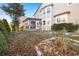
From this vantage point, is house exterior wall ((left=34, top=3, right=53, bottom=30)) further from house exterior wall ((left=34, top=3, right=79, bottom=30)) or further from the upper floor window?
the upper floor window

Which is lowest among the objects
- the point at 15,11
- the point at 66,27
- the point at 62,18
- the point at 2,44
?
the point at 2,44

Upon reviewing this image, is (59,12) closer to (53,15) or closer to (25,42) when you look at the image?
(53,15)

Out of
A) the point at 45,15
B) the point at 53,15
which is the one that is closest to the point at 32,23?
the point at 45,15

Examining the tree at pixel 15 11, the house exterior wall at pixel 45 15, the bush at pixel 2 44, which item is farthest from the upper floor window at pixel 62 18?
the bush at pixel 2 44

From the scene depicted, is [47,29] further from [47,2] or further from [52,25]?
[47,2]

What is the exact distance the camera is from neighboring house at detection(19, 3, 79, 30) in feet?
9.37

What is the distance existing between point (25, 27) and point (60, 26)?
540mm

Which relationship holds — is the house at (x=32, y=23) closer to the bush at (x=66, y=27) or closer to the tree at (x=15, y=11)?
the tree at (x=15, y=11)

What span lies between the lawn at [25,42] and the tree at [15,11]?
0.51 ft

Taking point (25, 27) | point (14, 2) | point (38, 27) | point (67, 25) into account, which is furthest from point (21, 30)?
point (67, 25)

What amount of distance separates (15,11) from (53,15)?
599mm

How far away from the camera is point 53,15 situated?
2949mm

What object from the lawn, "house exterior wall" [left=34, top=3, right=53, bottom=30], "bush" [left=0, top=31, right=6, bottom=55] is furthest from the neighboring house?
"bush" [left=0, top=31, right=6, bottom=55]

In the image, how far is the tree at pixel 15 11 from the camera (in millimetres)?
2852
